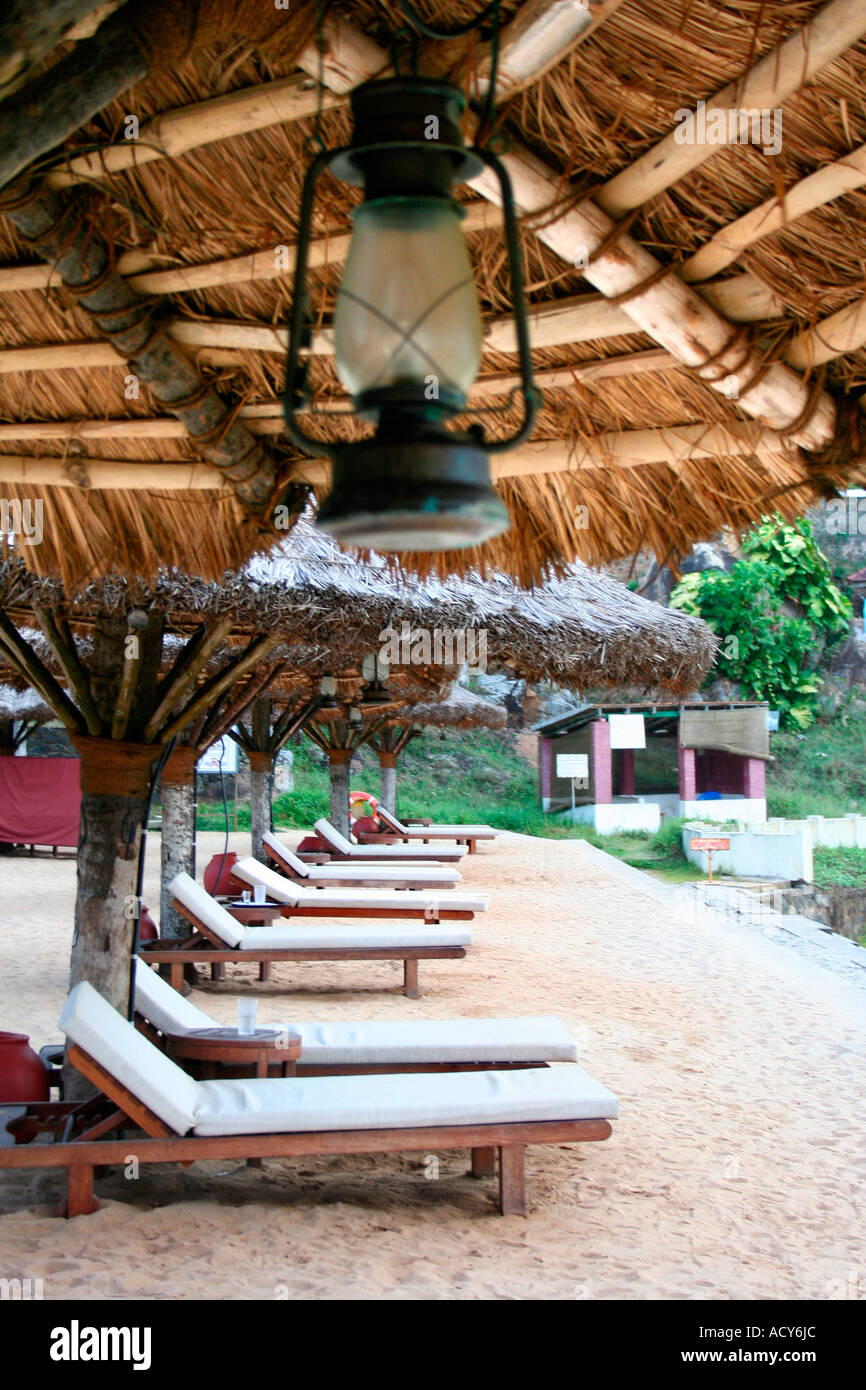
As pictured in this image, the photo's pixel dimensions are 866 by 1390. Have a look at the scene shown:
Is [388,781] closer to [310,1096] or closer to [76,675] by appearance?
[76,675]

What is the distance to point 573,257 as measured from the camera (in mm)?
2014

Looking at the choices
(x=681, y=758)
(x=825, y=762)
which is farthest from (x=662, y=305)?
(x=825, y=762)

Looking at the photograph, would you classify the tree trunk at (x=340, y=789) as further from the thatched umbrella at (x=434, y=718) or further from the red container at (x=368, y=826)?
the thatched umbrella at (x=434, y=718)

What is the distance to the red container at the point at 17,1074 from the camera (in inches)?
149

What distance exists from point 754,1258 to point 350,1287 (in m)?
1.15

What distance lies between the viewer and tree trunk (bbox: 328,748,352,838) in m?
15.5

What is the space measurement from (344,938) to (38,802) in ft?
39.9

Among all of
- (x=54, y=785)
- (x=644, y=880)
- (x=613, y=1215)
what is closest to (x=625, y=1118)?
(x=613, y=1215)

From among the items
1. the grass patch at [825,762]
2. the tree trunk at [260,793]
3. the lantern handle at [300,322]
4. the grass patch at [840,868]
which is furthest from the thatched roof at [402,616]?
the grass patch at [825,762]

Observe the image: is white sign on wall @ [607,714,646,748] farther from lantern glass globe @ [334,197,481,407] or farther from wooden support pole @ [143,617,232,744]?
lantern glass globe @ [334,197,481,407]

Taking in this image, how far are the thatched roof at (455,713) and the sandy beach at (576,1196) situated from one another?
11.3 metres

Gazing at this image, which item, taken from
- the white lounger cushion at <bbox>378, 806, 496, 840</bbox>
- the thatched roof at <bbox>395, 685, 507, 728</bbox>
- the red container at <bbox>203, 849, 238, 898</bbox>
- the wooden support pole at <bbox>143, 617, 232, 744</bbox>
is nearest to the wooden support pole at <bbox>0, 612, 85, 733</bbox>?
the wooden support pole at <bbox>143, 617, 232, 744</bbox>

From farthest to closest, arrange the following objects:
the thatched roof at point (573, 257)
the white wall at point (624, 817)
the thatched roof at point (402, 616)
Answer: the white wall at point (624, 817)
the thatched roof at point (402, 616)
the thatched roof at point (573, 257)

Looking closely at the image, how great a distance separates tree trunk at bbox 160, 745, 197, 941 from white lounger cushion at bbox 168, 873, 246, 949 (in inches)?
30.7
